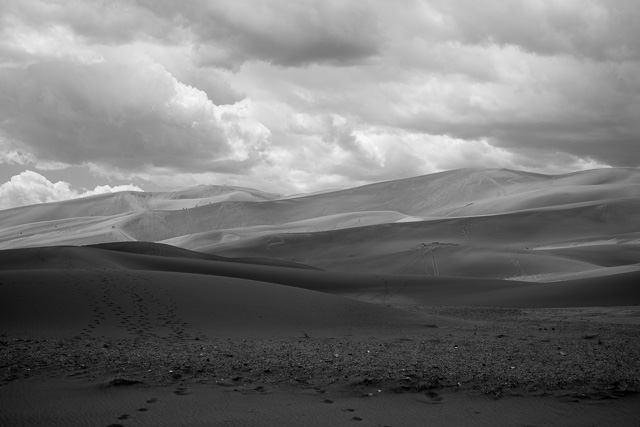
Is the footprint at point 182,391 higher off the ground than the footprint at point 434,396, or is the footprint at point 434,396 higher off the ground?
the footprint at point 182,391

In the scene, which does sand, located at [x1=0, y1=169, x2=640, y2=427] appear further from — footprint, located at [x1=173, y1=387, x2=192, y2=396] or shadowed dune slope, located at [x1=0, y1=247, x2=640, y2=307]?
shadowed dune slope, located at [x1=0, y1=247, x2=640, y2=307]

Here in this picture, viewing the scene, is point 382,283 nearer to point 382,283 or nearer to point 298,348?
point 382,283

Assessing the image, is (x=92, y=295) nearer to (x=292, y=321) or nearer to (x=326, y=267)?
(x=292, y=321)

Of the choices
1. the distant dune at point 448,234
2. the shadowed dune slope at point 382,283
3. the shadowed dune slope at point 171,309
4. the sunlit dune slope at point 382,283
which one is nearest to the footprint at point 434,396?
the shadowed dune slope at point 171,309

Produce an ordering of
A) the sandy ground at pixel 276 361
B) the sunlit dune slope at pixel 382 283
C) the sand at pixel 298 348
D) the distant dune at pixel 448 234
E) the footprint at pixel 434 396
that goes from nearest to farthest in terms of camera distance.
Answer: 1. the sandy ground at pixel 276 361
2. the sand at pixel 298 348
3. the footprint at pixel 434 396
4. the sunlit dune slope at pixel 382 283
5. the distant dune at pixel 448 234

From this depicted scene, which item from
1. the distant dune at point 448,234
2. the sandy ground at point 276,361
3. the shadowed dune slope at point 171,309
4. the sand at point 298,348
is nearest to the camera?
the sandy ground at point 276,361

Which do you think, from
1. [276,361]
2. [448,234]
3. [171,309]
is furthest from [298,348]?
[448,234]

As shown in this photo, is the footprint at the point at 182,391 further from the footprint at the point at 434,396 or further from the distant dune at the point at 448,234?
the distant dune at the point at 448,234

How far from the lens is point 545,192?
149m

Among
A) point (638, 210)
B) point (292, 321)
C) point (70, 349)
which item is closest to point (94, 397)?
point (70, 349)

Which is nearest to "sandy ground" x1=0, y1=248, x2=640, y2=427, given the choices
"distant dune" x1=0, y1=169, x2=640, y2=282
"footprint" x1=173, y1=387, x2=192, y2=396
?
"footprint" x1=173, y1=387, x2=192, y2=396

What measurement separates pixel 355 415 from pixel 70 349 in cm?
707

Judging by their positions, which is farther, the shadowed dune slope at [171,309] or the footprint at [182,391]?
the shadowed dune slope at [171,309]

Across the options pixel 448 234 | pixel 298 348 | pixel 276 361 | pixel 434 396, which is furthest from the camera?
pixel 448 234
